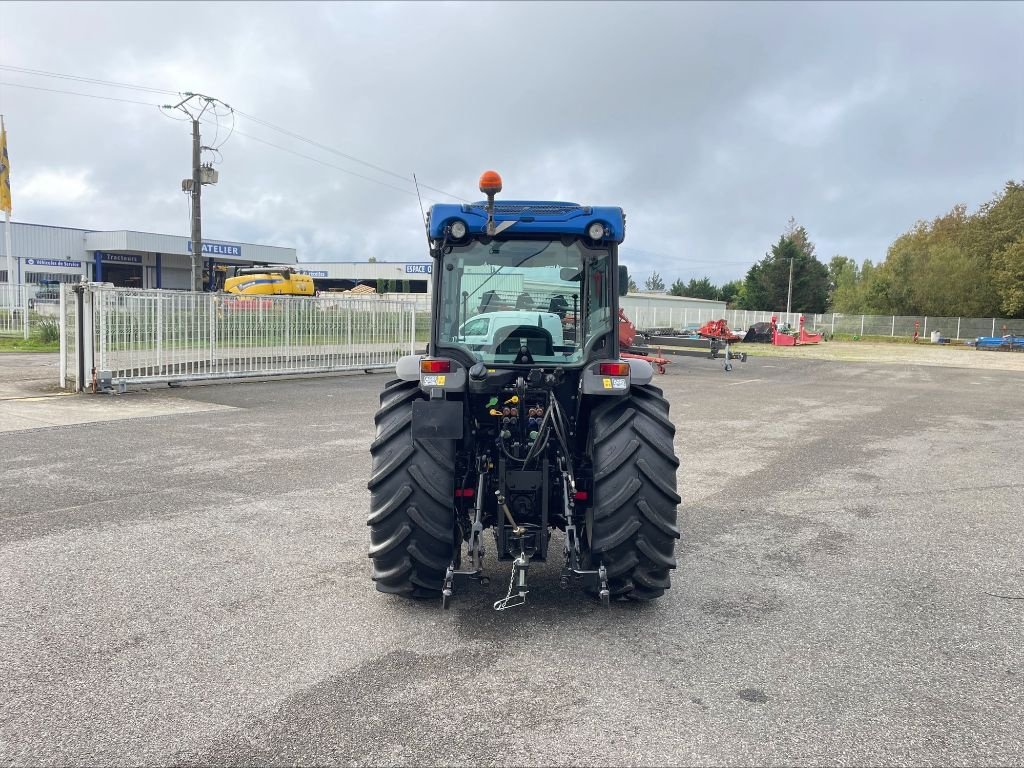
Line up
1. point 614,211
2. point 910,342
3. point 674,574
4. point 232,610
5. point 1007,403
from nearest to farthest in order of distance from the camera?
point 232,610 → point 614,211 → point 674,574 → point 1007,403 → point 910,342

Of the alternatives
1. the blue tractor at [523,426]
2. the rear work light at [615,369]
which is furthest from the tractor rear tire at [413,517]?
the rear work light at [615,369]

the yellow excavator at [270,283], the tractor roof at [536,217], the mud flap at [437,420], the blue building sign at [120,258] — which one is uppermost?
the blue building sign at [120,258]

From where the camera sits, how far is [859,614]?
4.47 metres

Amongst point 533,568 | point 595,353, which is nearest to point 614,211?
point 595,353

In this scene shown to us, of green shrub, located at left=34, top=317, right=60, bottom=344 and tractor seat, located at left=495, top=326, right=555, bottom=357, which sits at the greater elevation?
tractor seat, located at left=495, top=326, right=555, bottom=357

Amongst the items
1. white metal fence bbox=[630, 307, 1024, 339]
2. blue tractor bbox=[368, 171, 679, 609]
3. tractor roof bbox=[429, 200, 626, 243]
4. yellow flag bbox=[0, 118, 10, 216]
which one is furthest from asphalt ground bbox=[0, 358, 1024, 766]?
white metal fence bbox=[630, 307, 1024, 339]

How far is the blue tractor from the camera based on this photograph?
421 cm

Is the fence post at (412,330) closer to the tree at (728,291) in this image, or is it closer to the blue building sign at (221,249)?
the blue building sign at (221,249)

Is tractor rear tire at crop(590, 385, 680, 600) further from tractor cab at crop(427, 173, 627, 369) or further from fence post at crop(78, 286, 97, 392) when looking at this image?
fence post at crop(78, 286, 97, 392)

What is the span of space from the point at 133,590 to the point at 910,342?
55.8 meters

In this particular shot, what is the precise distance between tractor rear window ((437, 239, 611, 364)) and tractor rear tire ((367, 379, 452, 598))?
80cm

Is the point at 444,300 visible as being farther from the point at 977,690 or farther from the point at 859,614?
the point at 977,690

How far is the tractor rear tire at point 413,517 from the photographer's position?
4.20 m

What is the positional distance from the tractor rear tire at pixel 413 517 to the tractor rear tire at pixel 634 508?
862mm
